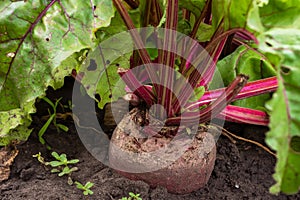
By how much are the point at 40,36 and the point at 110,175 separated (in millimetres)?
617

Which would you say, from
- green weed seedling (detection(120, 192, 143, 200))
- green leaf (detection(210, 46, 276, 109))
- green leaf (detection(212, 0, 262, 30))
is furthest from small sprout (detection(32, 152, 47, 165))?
green leaf (detection(212, 0, 262, 30))

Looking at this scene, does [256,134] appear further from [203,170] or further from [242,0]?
[242,0]

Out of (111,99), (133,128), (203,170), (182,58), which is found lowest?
(203,170)

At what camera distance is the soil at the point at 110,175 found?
4.78 ft

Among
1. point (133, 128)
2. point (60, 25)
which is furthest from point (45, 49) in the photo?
point (133, 128)

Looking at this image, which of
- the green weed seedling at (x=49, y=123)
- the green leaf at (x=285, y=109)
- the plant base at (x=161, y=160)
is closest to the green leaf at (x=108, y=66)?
the plant base at (x=161, y=160)

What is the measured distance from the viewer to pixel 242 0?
1.00 m

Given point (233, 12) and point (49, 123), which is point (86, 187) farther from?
point (233, 12)

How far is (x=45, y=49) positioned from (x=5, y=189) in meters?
0.62

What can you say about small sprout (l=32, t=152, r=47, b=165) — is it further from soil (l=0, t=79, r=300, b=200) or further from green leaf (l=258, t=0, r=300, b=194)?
green leaf (l=258, t=0, r=300, b=194)

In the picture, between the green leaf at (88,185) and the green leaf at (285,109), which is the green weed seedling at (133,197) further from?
the green leaf at (285,109)

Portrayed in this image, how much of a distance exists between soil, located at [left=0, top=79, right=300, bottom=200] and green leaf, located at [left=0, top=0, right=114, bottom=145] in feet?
1.51

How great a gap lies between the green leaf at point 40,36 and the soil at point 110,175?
46 centimetres

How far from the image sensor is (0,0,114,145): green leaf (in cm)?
113
